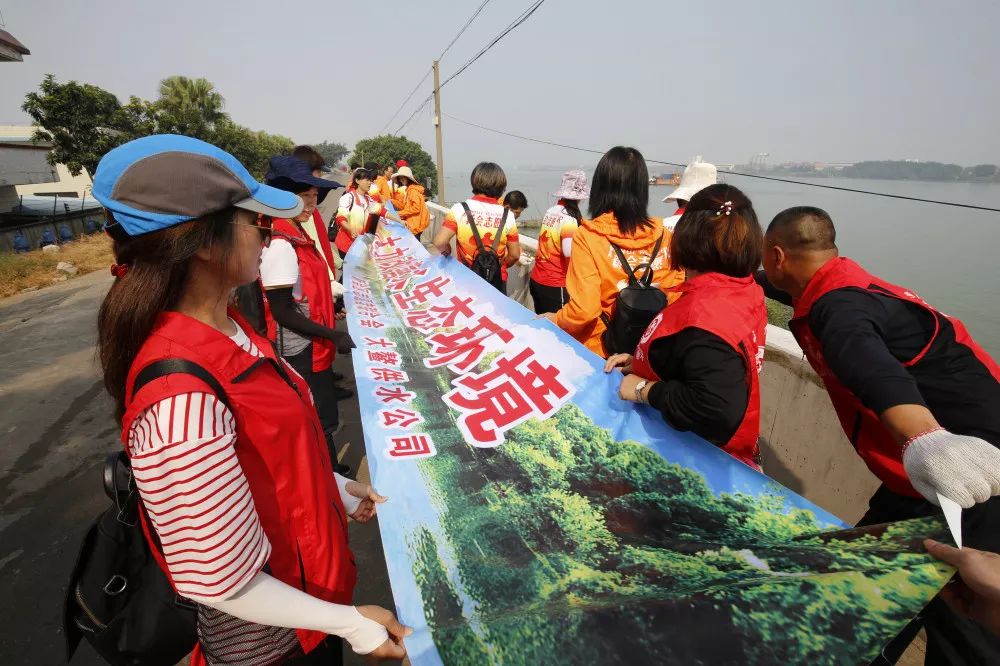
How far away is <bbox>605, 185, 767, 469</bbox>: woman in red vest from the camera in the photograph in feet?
4.90

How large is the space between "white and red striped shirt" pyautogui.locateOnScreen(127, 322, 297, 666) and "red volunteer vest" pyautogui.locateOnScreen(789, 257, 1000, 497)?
1.65m

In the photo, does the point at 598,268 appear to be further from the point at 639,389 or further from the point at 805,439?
the point at 805,439

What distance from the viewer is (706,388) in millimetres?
1483

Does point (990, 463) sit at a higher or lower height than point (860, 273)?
lower

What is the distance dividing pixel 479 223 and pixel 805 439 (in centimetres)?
290

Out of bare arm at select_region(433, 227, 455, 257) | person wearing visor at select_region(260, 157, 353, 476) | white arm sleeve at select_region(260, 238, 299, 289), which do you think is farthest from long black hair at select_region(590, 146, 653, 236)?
bare arm at select_region(433, 227, 455, 257)

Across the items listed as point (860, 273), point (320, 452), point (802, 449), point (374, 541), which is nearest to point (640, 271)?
point (860, 273)

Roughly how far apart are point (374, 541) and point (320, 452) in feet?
6.24

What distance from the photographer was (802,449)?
2.69 m

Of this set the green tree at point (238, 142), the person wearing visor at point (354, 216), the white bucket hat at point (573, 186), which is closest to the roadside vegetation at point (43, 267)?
the person wearing visor at point (354, 216)

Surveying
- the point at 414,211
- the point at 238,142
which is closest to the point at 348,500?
the point at 414,211

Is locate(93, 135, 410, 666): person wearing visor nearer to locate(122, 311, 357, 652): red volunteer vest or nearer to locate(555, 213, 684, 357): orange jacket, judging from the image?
locate(122, 311, 357, 652): red volunteer vest

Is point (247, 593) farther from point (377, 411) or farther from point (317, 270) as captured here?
point (317, 270)

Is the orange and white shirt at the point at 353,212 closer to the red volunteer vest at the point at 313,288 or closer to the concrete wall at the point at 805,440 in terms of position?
the red volunteer vest at the point at 313,288
